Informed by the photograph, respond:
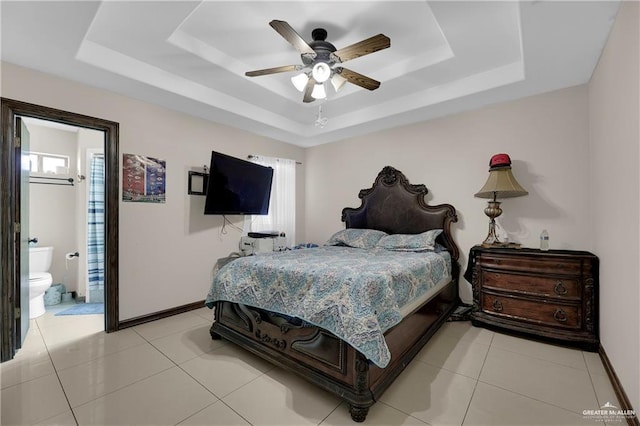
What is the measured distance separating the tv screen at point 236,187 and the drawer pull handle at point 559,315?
359cm

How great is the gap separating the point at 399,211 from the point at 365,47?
2318mm

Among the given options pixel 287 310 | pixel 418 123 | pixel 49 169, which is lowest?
pixel 287 310

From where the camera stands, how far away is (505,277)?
2.75m

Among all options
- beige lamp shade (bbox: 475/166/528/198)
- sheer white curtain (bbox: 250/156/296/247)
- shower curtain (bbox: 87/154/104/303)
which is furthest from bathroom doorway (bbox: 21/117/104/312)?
beige lamp shade (bbox: 475/166/528/198)

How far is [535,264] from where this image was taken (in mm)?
2596

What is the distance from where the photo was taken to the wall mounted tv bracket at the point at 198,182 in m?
3.50

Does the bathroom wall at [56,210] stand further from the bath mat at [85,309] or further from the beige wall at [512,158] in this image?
the beige wall at [512,158]

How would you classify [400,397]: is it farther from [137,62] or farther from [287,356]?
[137,62]

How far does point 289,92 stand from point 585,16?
278cm

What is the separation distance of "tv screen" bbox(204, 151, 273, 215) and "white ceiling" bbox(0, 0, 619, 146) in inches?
25.8

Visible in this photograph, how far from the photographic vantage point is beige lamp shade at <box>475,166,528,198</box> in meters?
2.80

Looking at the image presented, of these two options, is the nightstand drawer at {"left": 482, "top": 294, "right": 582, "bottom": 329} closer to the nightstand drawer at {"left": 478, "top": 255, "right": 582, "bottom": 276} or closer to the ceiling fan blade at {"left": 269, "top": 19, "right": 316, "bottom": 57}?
the nightstand drawer at {"left": 478, "top": 255, "right": 582, "bottom": 276}

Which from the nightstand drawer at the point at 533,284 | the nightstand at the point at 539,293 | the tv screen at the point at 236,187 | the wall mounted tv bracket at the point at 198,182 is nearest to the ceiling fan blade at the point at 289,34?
the tv screen at the point at 236,187

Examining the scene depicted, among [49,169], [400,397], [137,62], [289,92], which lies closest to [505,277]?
[400,397]
